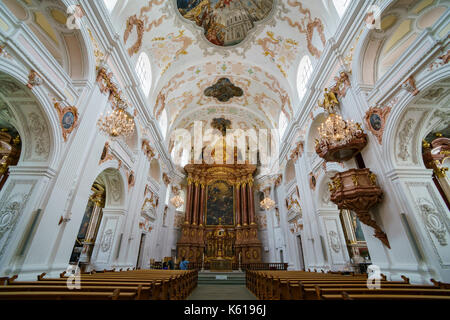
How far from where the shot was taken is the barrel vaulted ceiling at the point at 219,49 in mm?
9203

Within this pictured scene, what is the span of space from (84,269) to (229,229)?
1042 centimetres

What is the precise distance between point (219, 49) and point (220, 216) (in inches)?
516

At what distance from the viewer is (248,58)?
13.2 m

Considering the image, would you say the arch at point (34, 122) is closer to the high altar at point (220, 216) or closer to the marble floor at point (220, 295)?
the marble floor at point (220, 295)

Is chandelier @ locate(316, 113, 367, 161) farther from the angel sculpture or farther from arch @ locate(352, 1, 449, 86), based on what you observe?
arch @ locate(352, 1, 449, 86)

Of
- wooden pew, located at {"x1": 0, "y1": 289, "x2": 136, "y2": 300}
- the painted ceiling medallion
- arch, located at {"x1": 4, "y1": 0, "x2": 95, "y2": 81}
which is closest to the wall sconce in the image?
wooden pew, located at {"x1": 0, "y1": 289, "x2": 136, "y2": 300}

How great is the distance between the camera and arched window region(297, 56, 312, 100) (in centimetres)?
1076

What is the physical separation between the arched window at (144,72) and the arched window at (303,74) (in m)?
8.50

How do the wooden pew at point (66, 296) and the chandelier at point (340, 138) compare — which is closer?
the wooden pew at point (66, 296)

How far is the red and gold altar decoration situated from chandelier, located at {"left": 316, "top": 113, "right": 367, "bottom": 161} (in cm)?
80

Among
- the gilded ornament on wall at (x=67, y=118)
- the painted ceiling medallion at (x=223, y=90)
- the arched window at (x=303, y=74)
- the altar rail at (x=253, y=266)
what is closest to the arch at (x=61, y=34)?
the gilded ornament on wall at (x=67, y=118)

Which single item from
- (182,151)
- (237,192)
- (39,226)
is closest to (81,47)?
(39,226)
